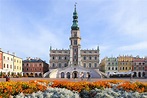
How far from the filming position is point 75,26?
341ft

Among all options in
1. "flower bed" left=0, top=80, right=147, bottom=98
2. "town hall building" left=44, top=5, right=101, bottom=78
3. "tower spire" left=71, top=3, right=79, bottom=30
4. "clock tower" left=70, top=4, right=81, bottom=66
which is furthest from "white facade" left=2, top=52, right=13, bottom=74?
"flower bed" left=0, top=80, right=147, bottom=98

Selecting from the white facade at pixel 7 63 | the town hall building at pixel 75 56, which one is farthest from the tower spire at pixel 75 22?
the white facade at pixel 7 63

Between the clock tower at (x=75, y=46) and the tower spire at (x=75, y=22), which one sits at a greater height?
the tower spire at (x=75, y=22)

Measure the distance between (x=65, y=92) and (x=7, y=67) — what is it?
69460 mm

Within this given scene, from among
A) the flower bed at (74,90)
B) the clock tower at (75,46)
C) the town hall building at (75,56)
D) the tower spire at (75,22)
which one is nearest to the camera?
the flower bed at (74,90)

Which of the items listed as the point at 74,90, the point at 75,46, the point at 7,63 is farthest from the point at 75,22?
the point at 74,90

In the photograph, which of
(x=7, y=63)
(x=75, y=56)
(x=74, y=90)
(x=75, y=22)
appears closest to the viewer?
(x=74, y=90)

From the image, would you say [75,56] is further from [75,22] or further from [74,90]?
[74,90]

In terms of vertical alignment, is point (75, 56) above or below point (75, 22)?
below

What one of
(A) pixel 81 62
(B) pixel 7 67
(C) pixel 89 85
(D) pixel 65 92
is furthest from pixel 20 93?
(A) pixel 81 62

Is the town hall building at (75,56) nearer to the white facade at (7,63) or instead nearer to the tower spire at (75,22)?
the tower spire at (75,22)

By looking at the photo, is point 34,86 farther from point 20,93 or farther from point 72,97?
point 72,97

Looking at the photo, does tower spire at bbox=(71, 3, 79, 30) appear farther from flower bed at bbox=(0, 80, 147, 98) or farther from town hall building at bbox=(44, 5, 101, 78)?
flower bed at bbox=(0, 80, 147, 98)

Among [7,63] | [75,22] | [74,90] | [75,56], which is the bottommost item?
[74,90]
